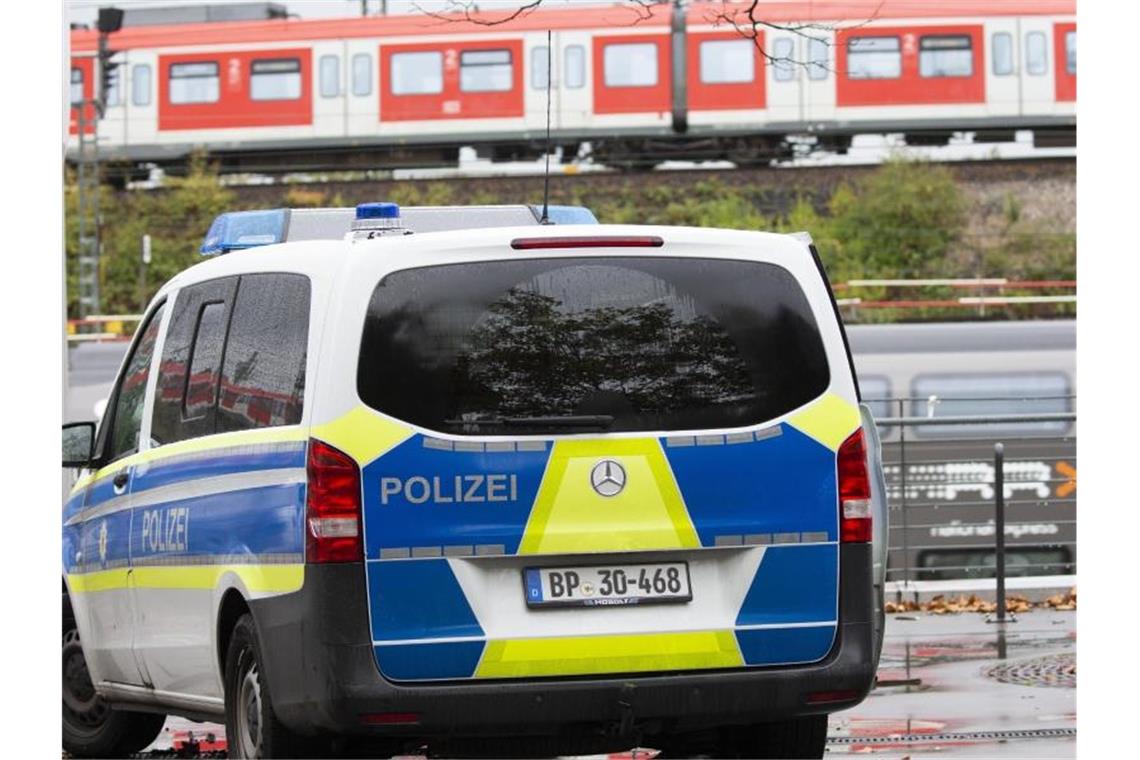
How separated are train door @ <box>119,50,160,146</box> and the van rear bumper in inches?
1525

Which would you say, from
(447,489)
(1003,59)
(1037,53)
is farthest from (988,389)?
(447,489)

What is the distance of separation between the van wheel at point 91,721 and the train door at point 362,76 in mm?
→ 34722

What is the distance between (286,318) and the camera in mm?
7027

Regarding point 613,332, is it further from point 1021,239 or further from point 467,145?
point 1021,239

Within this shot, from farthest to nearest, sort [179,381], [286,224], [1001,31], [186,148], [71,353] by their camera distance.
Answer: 1. [186,148]
2. [1001,31]
3. [71,353]
4. [286,224]
5. [179,381]

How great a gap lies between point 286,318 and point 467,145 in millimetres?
38251

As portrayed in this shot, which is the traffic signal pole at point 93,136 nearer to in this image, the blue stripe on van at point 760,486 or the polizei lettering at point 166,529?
Answer: the polizei lettering at point 166,529

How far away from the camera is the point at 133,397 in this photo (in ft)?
27.8

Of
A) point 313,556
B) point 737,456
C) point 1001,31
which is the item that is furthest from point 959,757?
point 1001,31

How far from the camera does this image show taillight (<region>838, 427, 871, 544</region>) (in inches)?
269

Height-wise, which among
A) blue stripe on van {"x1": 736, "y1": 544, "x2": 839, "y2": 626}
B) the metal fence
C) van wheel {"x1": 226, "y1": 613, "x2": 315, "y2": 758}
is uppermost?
blue stripe on van {"x1": 736, "y1": 544, "x2": 839, "y2": 626}

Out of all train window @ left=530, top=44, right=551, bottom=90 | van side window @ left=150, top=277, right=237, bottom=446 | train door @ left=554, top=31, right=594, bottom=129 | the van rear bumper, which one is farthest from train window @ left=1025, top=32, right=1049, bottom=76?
the van rear bumper

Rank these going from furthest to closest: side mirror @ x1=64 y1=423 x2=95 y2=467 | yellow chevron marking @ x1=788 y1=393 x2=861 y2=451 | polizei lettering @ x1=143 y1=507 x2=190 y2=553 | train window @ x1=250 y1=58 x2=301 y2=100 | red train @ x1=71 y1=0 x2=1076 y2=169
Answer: train window @ x1=250 y1=58 x2=301 y2=100
red train @ x1=71 y1=0 x2=1076 y2=169
side mirror @ x1=64 y1=423 x2=95 y2=467
polizei lettering @ x1=143 y1=507 x2=190 y2=553
yellow chevron marking @ x1=788 y1=393 x2=861 y2=451

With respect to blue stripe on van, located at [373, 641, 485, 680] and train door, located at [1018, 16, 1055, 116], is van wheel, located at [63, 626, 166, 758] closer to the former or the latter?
blue stripe on van, located at [373, 641, 485, 680]
